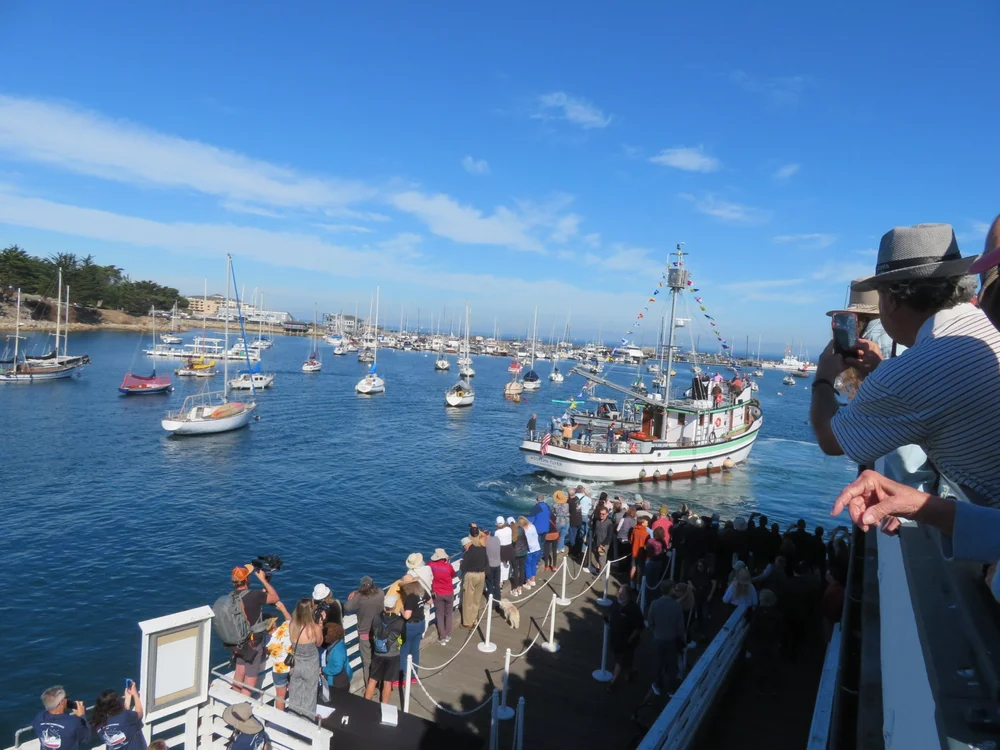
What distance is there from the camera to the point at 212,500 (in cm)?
2539

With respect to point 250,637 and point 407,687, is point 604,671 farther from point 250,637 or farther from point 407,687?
point 250,637

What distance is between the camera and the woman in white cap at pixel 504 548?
9961mm

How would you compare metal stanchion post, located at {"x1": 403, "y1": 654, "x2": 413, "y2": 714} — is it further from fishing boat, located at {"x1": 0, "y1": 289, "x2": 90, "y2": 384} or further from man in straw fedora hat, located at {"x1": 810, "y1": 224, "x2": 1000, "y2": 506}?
fishing boat, located at {"x1": 0, "y1": 289, "x2": 90, "y2": 384}

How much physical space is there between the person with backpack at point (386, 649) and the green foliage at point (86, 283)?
132 meters

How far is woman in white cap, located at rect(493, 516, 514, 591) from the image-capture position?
996 centimetres

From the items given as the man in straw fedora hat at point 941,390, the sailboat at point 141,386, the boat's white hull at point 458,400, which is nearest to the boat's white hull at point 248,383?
the sailboat at point 141,386

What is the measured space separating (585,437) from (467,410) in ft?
93.0

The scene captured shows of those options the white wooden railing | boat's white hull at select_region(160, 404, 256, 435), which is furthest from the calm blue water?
the white wooden railing

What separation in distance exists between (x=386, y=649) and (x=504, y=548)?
10.8 feet

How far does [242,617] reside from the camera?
690 centimetres

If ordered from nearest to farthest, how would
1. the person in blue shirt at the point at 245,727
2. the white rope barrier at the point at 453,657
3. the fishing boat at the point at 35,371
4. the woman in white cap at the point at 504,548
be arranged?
1. the person in blue shirt at the point at 245,727
2. the white rope barrier at the point at 453,657
3. the woman in white cap at the point at 504,548
4. the fishing boat at the point at 35,371

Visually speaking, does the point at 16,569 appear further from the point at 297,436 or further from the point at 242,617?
the point at 297,436

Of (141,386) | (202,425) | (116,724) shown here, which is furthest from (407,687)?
(141,386)

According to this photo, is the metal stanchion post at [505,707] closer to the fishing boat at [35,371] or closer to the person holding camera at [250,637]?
the person holding camera at [250,637]
